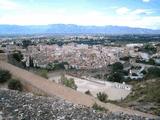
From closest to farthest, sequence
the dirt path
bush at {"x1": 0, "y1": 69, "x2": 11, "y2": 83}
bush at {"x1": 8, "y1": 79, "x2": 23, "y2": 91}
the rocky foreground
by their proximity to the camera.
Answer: the rocky foreground → the dirt path → bush at {"x1": 8, "y1": 79, "x2": 23, "y2": 91} → bush at {"x1": 0, "y1": 69, "x2": 11, "y2": 83}

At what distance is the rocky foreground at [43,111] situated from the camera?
10225 mm

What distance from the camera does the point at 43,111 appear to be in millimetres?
10680

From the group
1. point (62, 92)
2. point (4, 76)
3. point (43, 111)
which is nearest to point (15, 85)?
point (4, 76)

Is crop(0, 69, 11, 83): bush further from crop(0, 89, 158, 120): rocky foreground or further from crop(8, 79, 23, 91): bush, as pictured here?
Answer: crop(0, 89, 158, 120): rocky foreground

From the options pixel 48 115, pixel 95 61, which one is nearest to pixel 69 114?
pixel 48 115

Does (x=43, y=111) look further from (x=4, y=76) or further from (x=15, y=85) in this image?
(x=4, y=76)

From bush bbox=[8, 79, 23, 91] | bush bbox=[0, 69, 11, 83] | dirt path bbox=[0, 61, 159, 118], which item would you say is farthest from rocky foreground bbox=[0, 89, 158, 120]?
bush bbox=[0, 69, 11, 83]

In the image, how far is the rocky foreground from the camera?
10225 millimetres

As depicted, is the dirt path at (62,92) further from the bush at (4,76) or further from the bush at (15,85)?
the bush at (15,85)

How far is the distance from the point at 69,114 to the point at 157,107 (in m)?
11.1

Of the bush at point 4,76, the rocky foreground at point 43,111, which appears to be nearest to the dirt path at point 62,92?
the bush at point 4,76

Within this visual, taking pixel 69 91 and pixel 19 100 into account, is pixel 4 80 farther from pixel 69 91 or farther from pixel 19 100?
pixel 19 100

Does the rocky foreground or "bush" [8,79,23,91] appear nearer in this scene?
the rocky foreground

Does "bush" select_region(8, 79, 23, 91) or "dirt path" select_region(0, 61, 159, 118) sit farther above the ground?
"bush" select_region(8, 79, 23, 91)
